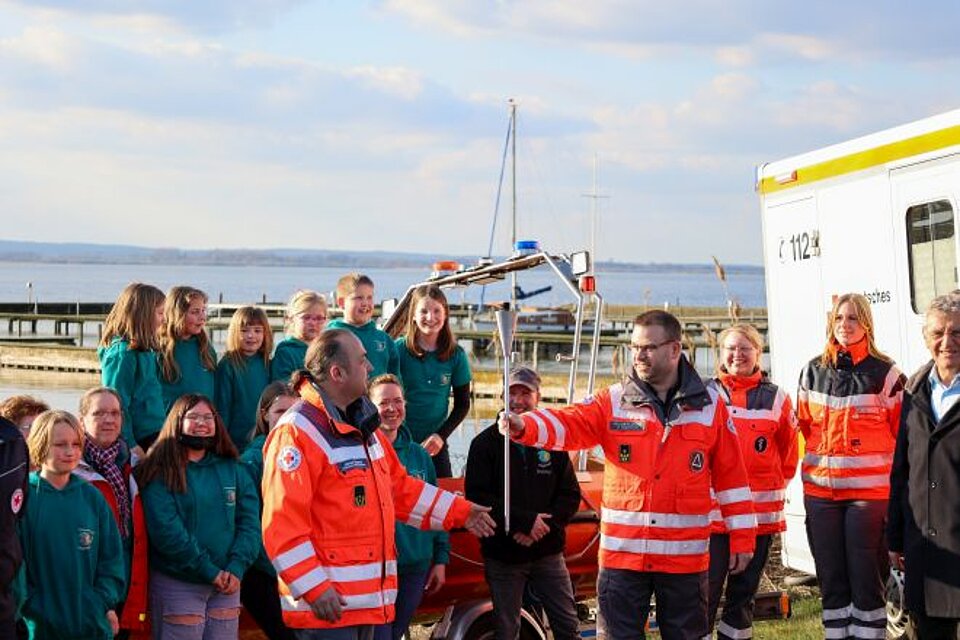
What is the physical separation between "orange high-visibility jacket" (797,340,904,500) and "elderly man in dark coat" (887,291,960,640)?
3.84ft

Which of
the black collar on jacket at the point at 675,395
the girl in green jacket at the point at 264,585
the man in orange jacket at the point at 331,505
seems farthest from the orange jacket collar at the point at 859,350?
the man in orange jacket at the point at 331,505

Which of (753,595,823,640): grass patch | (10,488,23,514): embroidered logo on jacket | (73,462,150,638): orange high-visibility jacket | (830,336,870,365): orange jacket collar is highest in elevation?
(830,336,870,365): orange jacket collar

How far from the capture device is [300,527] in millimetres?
5320

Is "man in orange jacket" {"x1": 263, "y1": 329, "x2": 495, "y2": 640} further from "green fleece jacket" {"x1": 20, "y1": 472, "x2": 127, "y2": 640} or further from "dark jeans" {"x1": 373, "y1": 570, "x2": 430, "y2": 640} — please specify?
"dark jeans" {"x1": 373, "y1": 570, "x2": 430, "y2": 640}

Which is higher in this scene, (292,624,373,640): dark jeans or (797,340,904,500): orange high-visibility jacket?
(797,340,904,500): orange high-visibility jacket

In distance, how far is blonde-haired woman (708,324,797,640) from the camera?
755cm

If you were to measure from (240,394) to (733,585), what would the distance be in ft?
9.18

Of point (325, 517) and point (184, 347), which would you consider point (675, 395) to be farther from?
point (184, 347)

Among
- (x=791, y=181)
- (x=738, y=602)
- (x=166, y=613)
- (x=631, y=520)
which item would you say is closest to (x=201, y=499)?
(x=166, y=613)

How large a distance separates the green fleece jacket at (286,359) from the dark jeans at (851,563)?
112 inches

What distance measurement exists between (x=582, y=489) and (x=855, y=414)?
1512mm

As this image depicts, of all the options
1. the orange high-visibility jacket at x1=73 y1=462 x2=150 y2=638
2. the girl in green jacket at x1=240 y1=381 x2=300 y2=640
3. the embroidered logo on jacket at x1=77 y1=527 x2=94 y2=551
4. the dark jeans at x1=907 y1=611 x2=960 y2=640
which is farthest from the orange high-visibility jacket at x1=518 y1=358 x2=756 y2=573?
the embroidered logo on jacket at x1=77 y1=527 x2=94 y2=551

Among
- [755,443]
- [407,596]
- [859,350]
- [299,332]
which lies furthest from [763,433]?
[299,332]

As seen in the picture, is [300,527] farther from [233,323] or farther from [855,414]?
[855,414]
